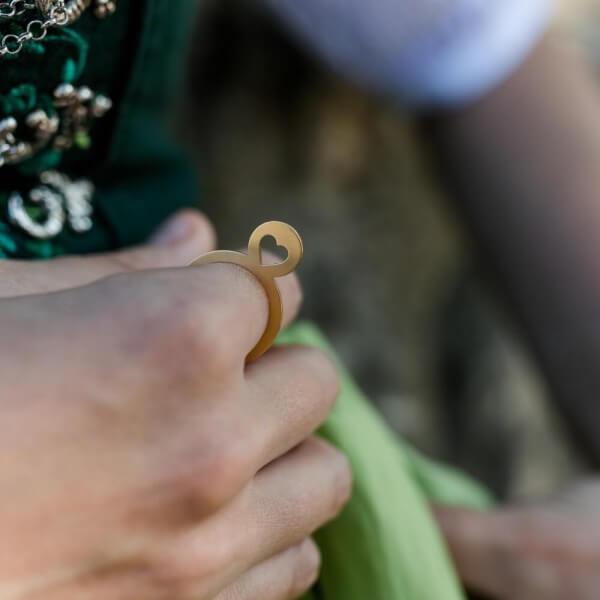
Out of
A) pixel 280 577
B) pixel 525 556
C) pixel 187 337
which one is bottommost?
pixel 525 556

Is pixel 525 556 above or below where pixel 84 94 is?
below

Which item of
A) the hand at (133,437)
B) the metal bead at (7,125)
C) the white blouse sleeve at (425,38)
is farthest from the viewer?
the white blouse sleeve at (425,38)

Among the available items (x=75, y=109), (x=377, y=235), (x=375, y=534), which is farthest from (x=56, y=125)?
(x=377, y=235)

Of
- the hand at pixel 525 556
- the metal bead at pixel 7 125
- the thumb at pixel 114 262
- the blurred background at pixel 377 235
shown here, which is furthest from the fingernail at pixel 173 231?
the blurred background at pixel 377 235

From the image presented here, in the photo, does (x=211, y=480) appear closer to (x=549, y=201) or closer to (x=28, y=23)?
(x=28, y=23)

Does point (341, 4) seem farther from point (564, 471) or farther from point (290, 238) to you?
point (564, 471)

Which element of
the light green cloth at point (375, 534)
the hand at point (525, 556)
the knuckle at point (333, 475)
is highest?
the knuckle at point (333, 475)

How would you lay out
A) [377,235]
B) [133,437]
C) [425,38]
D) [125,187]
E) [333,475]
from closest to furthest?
1. [133,437]
2. [333,475]
3. [125,187]
4. [425,38]
5. [377,235]

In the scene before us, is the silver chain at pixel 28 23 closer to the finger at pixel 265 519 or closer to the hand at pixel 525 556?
the finger at pixel 265 519

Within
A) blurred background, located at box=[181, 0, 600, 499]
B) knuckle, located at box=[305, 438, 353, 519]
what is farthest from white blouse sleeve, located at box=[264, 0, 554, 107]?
knuckle, located at box=[305, 438, 353, 519]
